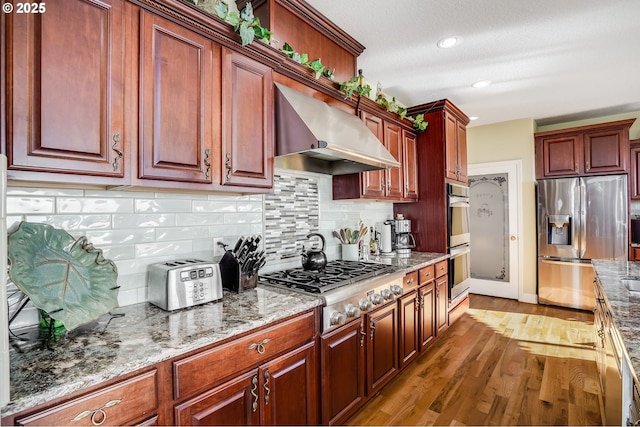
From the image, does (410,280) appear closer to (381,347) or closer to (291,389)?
(381,347)

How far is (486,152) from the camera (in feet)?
16.5

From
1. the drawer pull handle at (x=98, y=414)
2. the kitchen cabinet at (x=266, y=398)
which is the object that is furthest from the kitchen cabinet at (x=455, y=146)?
the drawer pull handle at (x=98, y=414)

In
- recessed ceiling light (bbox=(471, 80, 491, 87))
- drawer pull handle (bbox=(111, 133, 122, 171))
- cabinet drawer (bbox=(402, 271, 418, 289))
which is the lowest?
cabinet drawer (bbox=(402, 271, 418, 289))

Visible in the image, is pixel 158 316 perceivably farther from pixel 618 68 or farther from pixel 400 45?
pixel 618 68

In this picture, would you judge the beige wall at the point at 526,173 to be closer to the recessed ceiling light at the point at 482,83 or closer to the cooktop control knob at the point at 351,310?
the recessed ceiling light at the point at 482,83

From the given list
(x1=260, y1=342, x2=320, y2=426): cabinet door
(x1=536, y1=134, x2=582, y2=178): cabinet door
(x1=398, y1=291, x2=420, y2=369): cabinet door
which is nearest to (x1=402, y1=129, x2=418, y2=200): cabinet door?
(x1=398, y1=291, x2=420, y2=369): cabinet door

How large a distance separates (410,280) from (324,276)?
0.86 metres

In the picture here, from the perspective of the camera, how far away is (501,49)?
2.72 metres

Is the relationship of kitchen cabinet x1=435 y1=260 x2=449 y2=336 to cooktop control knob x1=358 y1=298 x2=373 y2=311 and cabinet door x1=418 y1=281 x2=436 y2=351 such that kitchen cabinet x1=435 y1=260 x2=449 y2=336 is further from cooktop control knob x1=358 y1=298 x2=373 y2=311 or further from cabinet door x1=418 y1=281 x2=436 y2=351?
cooktop control knob x1=358 y1=298 x2=373 y2=311

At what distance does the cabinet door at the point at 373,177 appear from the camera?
2.75m

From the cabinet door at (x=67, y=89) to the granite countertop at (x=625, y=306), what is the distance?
190cm

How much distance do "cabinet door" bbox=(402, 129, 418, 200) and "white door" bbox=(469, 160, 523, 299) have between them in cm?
211

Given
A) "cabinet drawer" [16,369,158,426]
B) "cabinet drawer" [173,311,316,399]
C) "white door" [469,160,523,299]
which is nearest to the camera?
"cabinet drawer" [16,369,158,426]

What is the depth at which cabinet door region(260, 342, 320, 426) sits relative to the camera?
1.43 meters
